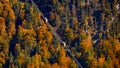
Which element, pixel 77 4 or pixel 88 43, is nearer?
pixel 88 43

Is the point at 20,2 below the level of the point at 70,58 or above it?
above

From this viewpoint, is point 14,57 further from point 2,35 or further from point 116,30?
point 116,30

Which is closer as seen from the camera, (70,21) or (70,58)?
(70,58)

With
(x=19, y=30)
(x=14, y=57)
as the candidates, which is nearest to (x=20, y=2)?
(x=19, y=30)

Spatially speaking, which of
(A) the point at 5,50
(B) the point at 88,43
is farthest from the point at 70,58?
(A) the point at 5,50

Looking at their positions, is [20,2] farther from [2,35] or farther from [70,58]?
[70,58]
